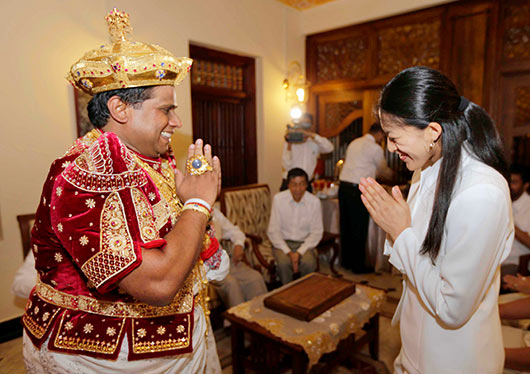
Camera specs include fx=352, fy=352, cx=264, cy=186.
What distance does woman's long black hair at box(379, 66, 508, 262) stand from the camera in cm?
99

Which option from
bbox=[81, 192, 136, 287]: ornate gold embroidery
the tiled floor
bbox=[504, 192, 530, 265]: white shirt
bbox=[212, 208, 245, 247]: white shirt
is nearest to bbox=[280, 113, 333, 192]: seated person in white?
bbox=[212, 208, 245, 247]: white shirt

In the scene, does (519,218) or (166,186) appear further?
(519,218)

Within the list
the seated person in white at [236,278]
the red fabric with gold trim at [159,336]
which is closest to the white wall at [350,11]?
the seated person in white at [236,278]

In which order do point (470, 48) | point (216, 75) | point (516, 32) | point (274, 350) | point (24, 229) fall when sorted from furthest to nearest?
point (216, 75) → point (470, 48) → point (516, 32) → point (24, 229) → point (274, 350)

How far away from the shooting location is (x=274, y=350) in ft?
6.74

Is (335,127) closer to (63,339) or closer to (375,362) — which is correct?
(375,362)

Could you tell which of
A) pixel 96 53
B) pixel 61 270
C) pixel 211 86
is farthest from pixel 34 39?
pixel 61 270

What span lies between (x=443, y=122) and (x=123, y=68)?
922 mm

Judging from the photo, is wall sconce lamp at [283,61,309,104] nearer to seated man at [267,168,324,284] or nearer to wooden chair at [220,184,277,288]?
wooden chair at [220,184,277,288]

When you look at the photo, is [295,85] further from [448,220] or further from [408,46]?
[448,220]

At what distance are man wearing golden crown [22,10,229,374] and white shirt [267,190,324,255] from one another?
2.52 m

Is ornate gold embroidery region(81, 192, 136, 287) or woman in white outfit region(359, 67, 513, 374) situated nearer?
ornate gold embroidery region(81, 192, 136, 287)

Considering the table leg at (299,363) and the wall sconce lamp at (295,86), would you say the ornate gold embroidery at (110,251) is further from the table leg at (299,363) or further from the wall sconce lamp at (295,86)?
the wall sconce lamp at (295,86)

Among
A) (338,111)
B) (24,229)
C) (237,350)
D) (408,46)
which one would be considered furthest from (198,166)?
(338,111)
